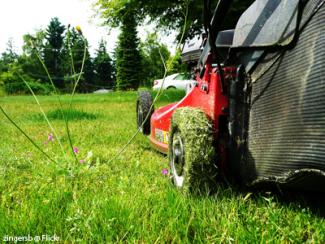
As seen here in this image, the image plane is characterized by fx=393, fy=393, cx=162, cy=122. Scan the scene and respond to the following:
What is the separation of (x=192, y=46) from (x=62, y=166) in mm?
1289

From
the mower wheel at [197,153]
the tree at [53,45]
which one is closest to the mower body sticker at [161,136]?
the mower wheel at [197,153]

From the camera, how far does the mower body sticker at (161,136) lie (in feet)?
9.89

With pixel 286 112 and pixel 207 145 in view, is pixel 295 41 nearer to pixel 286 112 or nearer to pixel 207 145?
pixel 286 112

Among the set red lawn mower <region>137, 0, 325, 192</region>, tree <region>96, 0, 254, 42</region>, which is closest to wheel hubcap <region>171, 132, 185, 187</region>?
red lawn mower <region>137, 0, 325, 192</region>

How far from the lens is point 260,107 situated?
1.65 meters

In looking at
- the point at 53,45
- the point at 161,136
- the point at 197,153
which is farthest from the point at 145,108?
the point at 53,45

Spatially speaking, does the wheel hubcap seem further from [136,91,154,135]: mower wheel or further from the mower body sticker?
[136,91,154,135]: mower wheel

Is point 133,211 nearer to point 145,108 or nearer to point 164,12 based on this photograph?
point 145,108

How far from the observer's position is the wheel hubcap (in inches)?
81.8

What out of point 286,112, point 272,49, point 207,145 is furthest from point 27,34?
point 286,112

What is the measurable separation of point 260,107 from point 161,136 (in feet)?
5.10

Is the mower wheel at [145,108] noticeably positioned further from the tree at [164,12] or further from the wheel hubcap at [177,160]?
the tree at [164,12]

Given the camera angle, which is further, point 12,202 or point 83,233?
point 12,202

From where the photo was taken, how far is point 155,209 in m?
1.73
